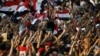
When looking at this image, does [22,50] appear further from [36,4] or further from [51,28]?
[36,4]

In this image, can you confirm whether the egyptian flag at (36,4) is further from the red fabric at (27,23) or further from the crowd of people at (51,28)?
the red fabric at (27,23)

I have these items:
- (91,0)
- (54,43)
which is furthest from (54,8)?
(54,43)

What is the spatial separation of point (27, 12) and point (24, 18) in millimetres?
868

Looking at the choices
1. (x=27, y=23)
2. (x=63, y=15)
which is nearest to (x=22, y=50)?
(x=27, y=23)

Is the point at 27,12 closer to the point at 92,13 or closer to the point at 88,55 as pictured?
the point at 92,13

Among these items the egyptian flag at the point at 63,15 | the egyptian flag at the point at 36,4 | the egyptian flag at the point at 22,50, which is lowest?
→ the egyptian flag at the point at 63,15

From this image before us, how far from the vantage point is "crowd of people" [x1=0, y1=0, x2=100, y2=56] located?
18875mm

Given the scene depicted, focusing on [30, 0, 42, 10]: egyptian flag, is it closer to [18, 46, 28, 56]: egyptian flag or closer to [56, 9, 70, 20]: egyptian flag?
[56, 9, 70, 20]: egyptian flag

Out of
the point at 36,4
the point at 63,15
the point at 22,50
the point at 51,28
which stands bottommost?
the point at 63,15

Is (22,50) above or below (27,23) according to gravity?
above

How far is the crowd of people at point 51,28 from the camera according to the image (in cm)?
1888

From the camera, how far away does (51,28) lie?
73.5 feet

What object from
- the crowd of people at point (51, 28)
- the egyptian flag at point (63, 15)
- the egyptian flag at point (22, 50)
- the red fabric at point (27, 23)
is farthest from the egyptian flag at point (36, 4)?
the egyptian flag at point (22, 50)

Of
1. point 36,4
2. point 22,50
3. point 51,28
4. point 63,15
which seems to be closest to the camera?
point 22,50
